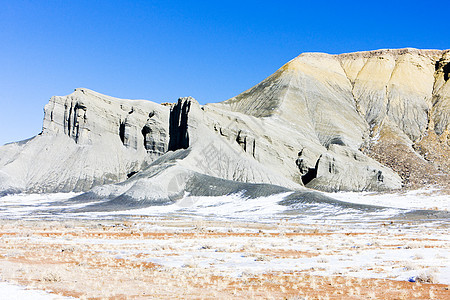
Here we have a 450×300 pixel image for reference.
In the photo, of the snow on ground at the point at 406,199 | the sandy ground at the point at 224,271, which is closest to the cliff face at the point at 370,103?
the snow on ground at the point at 406,199

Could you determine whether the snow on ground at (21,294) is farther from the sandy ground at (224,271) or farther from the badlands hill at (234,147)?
the badlands hill at (234,147)

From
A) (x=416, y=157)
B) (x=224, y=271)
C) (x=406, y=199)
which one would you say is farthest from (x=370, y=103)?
(x=224, y=271)

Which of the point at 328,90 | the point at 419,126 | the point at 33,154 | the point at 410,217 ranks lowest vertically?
the point at 410,217

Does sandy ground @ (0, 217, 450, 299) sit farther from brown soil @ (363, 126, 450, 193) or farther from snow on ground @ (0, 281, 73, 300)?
brown soil @ (363, 126, 450, 193)

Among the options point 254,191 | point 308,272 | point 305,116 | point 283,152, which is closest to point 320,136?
point 305,116

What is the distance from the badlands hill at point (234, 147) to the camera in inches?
3713

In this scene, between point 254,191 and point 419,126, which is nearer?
point 254,191

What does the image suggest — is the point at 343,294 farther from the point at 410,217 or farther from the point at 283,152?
the point at 283,152

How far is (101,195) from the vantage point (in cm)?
8412

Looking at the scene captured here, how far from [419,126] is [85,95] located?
337 ft

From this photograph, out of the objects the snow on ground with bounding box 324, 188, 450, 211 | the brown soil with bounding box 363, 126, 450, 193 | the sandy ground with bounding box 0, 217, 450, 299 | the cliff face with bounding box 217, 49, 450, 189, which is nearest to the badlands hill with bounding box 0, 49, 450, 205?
the brown soil with bounding box 363, 126, 450, 193

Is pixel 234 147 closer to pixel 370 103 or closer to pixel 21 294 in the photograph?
pixel 370 103

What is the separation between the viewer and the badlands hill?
94.3 meters

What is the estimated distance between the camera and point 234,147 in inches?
4141
